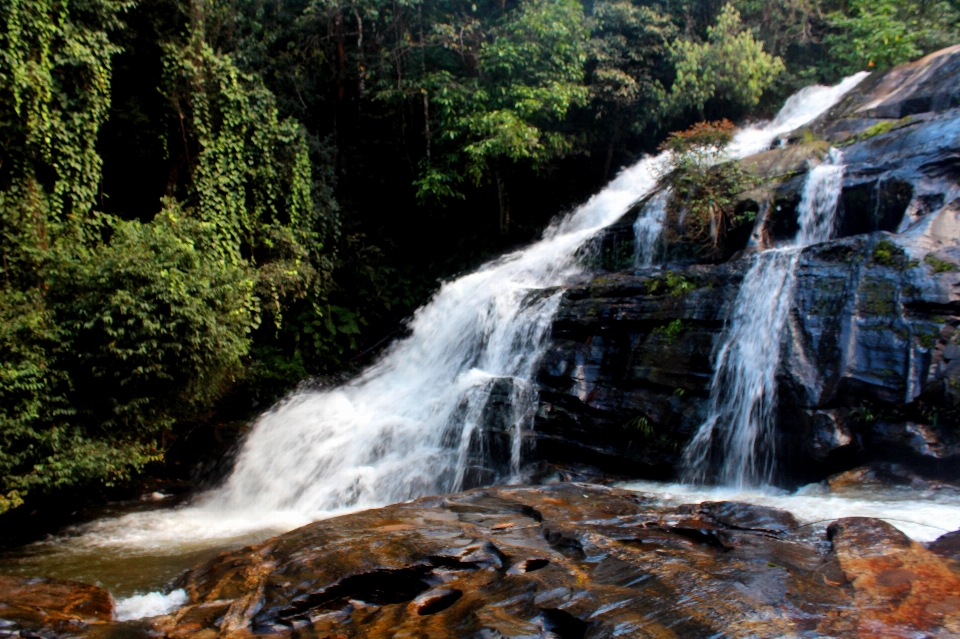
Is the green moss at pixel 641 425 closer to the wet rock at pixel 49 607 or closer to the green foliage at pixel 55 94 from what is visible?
the wet rock at pixel 49 607

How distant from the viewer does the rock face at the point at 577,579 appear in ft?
10.9

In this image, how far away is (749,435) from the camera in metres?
6.99

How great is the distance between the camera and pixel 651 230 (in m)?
10.8

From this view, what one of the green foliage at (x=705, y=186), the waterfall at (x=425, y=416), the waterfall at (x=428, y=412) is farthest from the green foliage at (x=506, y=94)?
the green foliage at (x=705, y=186)

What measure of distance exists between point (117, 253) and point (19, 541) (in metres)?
3.24

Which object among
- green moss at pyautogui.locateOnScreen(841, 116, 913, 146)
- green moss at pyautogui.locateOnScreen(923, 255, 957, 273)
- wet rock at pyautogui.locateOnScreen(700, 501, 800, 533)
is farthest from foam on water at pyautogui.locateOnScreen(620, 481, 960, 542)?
green moss at pyautogui.locateOnScreen(841, 116, 913, 146)

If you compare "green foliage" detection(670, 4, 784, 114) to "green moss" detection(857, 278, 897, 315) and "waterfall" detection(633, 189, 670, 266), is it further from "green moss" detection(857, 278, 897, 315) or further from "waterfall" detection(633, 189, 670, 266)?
"green moss" detection(857, 278, 897, 315)

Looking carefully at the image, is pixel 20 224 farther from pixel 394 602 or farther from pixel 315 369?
pixel 394 602

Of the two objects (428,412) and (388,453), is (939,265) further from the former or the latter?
(388,453)

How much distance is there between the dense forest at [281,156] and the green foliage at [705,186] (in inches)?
138

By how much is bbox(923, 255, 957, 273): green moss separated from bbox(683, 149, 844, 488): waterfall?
1.28 metres

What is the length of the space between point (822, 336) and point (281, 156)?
9267mm

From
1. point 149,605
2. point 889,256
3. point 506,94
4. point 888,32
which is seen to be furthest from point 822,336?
point 888,32

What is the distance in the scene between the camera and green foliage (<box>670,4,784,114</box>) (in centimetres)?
1439
